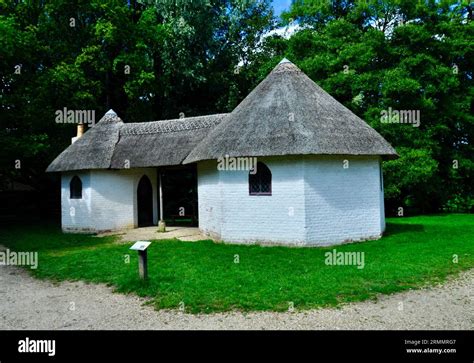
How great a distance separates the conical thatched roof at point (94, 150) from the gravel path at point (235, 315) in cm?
1069

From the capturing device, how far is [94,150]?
756 inches

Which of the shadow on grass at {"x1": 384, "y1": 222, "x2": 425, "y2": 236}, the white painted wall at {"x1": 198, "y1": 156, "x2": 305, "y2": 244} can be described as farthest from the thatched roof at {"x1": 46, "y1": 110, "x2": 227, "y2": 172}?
the shadow on grass at {"x1": 384, "y1": 222, "x2": 425, "y2": 236}

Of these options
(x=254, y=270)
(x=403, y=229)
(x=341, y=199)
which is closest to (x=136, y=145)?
(x=341, y=199)

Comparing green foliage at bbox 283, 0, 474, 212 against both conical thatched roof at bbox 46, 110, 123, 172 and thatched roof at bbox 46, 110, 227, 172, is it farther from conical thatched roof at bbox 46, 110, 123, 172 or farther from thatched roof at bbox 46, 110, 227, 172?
conical thatched roof at bbox 46, 110, 123, 172

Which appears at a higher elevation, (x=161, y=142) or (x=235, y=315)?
(x=161, y=142)

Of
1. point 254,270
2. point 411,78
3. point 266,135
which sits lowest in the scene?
point 254,270

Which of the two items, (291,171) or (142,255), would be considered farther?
(291,171)

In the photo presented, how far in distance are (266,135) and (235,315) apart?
7741mm

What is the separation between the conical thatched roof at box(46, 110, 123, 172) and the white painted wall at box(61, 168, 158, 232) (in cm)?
60

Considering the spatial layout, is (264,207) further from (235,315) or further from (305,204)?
(235,315)

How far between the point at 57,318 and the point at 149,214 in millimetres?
14195
